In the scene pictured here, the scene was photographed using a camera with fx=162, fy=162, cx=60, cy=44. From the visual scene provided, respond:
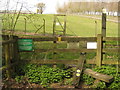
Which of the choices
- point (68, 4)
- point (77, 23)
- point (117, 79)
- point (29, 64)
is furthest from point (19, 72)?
point (77, 23)

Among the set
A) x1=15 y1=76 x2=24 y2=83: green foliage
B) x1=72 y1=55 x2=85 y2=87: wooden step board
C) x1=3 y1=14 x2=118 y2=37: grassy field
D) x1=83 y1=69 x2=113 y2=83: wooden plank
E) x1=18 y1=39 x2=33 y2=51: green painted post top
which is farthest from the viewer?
x1=3 y1=14 x2=118 y2=37: grassy field

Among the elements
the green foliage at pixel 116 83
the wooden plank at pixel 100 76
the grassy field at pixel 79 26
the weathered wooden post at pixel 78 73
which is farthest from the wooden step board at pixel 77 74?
the grassy field at pixel 79 26

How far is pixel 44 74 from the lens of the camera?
14.1 feet

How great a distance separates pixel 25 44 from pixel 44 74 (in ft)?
3.27

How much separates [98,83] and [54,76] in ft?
3.72

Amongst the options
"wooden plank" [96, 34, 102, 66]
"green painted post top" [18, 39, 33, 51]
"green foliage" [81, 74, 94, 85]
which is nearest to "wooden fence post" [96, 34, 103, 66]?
"wooden plank" [96, 34, 102, 66]

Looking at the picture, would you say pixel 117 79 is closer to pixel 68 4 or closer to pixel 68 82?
pixel 68 82

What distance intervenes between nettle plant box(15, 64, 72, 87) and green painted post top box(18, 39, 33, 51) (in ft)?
1.57

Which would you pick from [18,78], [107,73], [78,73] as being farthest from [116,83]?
[18,78]

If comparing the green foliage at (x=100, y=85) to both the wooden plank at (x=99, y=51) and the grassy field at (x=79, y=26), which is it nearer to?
the wooden plank at (x=99, y=51)

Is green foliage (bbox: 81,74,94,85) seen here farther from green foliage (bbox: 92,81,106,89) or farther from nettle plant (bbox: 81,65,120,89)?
green foliage (bbox: 92,81,106,89)

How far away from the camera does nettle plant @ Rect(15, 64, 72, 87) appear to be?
4213 millimetres

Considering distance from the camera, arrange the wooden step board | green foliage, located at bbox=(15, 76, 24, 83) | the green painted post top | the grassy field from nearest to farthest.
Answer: the wooden step board, green foliage, located at bbox=(15, 76, 24, 83), the green painted post top, the grassy field

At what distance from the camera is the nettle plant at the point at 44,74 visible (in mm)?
4213
